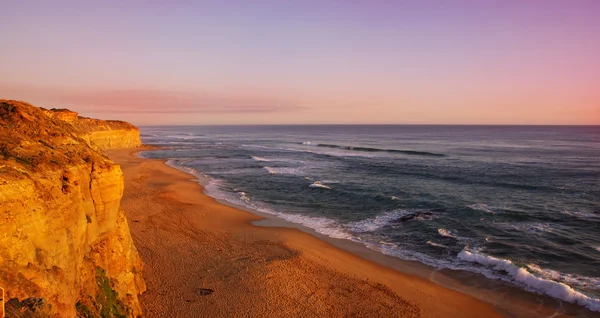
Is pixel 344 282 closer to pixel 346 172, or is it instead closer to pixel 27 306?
pixel 27 306

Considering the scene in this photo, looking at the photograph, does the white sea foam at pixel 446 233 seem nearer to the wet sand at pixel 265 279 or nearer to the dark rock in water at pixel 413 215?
Answer: the dark rock in water at pixel 413 215

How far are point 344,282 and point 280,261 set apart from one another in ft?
10.6

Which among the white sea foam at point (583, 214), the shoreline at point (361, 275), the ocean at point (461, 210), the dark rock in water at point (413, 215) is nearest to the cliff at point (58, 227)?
the shoreline at point (361, 275)

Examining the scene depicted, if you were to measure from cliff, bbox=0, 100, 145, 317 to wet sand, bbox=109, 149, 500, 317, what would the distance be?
7.04 feet

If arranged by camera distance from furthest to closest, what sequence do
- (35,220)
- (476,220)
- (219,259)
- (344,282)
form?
(476,220) → (219,259) → (344,282) → (35,220)

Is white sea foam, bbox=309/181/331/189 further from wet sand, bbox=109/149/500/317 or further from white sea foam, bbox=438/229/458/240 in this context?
white sea foam, bbox=438/229/458/240

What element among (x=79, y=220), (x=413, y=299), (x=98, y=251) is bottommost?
(x=413, y=299)

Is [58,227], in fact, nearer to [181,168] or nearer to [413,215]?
[413,215]

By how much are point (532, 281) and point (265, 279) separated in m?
11.1

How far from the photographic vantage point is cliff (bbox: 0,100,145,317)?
677cm

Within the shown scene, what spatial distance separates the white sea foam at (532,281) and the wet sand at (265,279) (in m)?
2.84

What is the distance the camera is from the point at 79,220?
8.77 m

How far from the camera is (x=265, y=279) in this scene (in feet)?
46.6

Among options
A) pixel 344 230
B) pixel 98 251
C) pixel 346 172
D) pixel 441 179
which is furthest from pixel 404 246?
pixel 346 172
